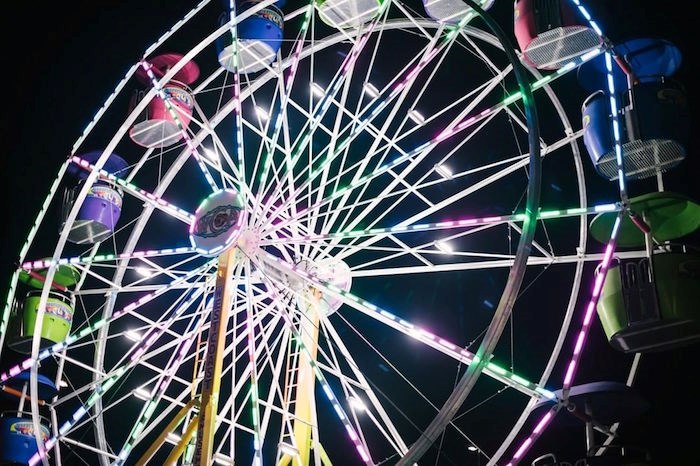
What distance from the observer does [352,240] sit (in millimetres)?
12055

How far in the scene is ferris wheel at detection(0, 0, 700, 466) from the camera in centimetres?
809

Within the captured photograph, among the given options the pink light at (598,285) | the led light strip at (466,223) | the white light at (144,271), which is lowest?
the pink light at (598,285)

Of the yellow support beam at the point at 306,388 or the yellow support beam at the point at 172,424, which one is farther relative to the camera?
the yellow support beam at the point at 306,388

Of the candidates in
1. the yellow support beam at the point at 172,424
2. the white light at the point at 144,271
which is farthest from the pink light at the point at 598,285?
the white light at the point at 144,271

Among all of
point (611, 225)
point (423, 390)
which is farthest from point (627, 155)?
point (423, 390)

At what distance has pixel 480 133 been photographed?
14688 mm

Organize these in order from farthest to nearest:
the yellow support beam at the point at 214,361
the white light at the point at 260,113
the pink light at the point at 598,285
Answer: the white light at the point at 260,113
the yellow support beam at the point at 214,361
the pink light at the point at 598,285

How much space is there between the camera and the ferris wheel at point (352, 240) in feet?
26.5

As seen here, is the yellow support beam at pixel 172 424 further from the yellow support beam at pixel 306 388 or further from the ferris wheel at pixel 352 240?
the yellow support beam at pixel 306 388

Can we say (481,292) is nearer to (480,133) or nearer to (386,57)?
(480,133)

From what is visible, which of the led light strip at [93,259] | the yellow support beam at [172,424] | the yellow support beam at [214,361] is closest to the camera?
the yellow support beam at [214,361]

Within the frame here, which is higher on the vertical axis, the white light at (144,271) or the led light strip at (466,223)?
the white light at (144,271)

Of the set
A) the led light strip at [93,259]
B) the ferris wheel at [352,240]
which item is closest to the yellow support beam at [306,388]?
the ferris wheel at [352,240]

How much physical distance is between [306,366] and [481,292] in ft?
20.6
